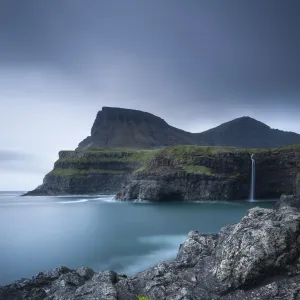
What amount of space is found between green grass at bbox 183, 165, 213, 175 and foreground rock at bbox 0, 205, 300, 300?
118 m

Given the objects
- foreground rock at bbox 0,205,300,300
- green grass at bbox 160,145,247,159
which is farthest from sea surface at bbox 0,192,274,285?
green grass at bbox 160,145,247,159

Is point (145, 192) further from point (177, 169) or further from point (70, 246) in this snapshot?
point (70, 246)

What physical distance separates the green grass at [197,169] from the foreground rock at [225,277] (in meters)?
118

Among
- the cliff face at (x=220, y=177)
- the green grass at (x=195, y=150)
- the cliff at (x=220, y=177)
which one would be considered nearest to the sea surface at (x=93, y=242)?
the cliff face at (x=220, y=177)

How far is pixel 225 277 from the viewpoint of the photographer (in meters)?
16.7

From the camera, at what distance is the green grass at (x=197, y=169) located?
5420 inches

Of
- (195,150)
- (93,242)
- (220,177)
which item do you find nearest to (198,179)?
(220,177)

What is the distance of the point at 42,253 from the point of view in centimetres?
4378

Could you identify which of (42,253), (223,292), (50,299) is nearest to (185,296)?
(223,292)

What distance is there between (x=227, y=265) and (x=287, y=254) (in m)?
2.94

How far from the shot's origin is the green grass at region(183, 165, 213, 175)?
452ft

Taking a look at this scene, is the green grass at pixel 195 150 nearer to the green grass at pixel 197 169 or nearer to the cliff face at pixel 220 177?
the cliff face at pixel 220 177

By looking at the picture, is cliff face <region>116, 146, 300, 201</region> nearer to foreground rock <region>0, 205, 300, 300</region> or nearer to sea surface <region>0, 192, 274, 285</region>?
sea surface <region>0, 192, 274, 285</region>

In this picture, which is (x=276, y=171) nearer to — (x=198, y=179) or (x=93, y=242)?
(x=198, y=179)
